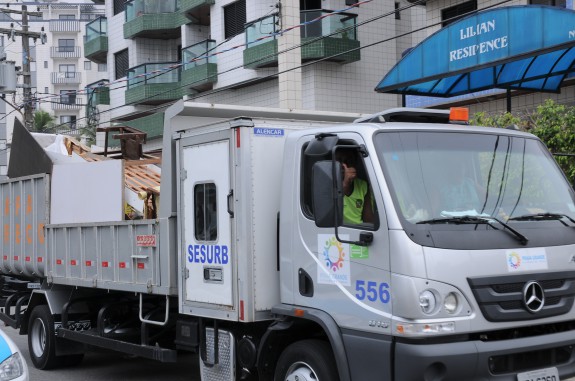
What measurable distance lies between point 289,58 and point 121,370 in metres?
10.4

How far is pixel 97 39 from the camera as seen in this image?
36250mm

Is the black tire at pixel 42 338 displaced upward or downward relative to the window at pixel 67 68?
downward

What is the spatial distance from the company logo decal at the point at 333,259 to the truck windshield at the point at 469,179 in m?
→ 0.62

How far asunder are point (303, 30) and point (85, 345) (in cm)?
1551

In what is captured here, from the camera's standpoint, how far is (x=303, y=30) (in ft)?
75.9

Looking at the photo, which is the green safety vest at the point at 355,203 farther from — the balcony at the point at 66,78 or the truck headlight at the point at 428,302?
the balcony at the point at 66,78

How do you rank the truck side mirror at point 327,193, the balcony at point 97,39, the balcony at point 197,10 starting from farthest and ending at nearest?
1. the balcony at point 97,39
2. the balcony at point 197,10
3. the truck side mirror at point 327,193

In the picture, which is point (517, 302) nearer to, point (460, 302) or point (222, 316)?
point (460, 302)

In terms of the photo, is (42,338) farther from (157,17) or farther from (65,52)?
(65,52)

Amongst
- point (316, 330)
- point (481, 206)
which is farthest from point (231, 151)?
point (481, 206)

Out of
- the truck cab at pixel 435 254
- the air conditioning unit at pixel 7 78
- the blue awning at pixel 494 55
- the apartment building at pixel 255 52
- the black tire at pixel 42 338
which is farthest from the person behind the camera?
the air conditioning unit at pixel 7 78

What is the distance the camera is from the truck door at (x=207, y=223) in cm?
660

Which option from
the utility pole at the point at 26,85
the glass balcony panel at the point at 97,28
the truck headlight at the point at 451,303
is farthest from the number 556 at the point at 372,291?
the glass balcony panel at the point at 97,28

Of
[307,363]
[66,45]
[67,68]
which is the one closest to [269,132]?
[307,363]
